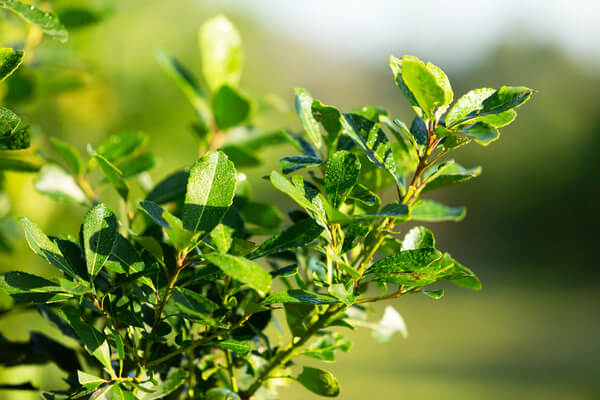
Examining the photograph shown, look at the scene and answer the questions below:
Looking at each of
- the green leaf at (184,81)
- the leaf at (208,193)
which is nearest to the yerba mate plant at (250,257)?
the leaf at (208,193)

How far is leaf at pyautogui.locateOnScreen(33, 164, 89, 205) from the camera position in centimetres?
33

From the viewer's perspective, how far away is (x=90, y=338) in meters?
0.22

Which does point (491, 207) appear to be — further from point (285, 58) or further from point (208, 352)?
point (208, 352)

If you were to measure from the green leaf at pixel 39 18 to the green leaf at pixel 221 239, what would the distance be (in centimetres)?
14

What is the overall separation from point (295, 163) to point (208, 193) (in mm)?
51

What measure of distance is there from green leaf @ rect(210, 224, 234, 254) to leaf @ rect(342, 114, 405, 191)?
0.23 ft

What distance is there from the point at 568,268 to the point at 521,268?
0.59 meters

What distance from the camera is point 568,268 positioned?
263 inches

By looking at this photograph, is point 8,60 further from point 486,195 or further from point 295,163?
point 486,195

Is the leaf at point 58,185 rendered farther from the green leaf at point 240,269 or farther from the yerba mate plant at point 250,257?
the green leaf at point 240,269

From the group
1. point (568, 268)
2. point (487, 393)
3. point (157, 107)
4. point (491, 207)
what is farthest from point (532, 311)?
point (157, 107)

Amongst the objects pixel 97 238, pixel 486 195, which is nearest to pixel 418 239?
pixel 97 238

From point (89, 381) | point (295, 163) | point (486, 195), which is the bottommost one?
point (89, 381)

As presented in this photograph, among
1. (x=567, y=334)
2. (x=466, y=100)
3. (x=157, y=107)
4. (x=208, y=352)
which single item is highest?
(x=567, y=334)
